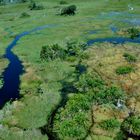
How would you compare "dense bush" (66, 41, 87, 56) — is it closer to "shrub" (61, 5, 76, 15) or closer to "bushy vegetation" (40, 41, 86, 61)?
"bushy vegetation" (40, 41, 86, 61)

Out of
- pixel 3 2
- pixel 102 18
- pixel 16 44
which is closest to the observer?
pixel 16 44

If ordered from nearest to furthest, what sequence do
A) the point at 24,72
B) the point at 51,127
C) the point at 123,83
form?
the point at 51,127
the point at 123,83
the point at 24,72

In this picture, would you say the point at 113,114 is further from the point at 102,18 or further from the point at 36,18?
the point at 36,18

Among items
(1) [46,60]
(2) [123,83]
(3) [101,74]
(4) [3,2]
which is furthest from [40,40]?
(4) [3,2]

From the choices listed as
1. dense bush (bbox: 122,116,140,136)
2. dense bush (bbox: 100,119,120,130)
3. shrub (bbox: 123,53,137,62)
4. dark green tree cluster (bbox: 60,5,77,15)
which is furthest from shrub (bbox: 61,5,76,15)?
dense bush (bbox: 122,116,140,136)

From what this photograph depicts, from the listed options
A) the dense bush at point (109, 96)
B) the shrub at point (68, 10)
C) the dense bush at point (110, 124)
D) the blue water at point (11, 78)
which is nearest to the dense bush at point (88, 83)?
the dense bush at point (109, 96)

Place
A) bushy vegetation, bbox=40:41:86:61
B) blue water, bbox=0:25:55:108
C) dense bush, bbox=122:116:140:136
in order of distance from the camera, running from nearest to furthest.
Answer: dense bush, bbox=122:116:140:136 → blue water, bbox=0:25:55:108 → bushy vegetation, bbox=40:41:86:61

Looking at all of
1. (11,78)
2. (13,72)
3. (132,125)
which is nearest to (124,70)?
(132,125)
